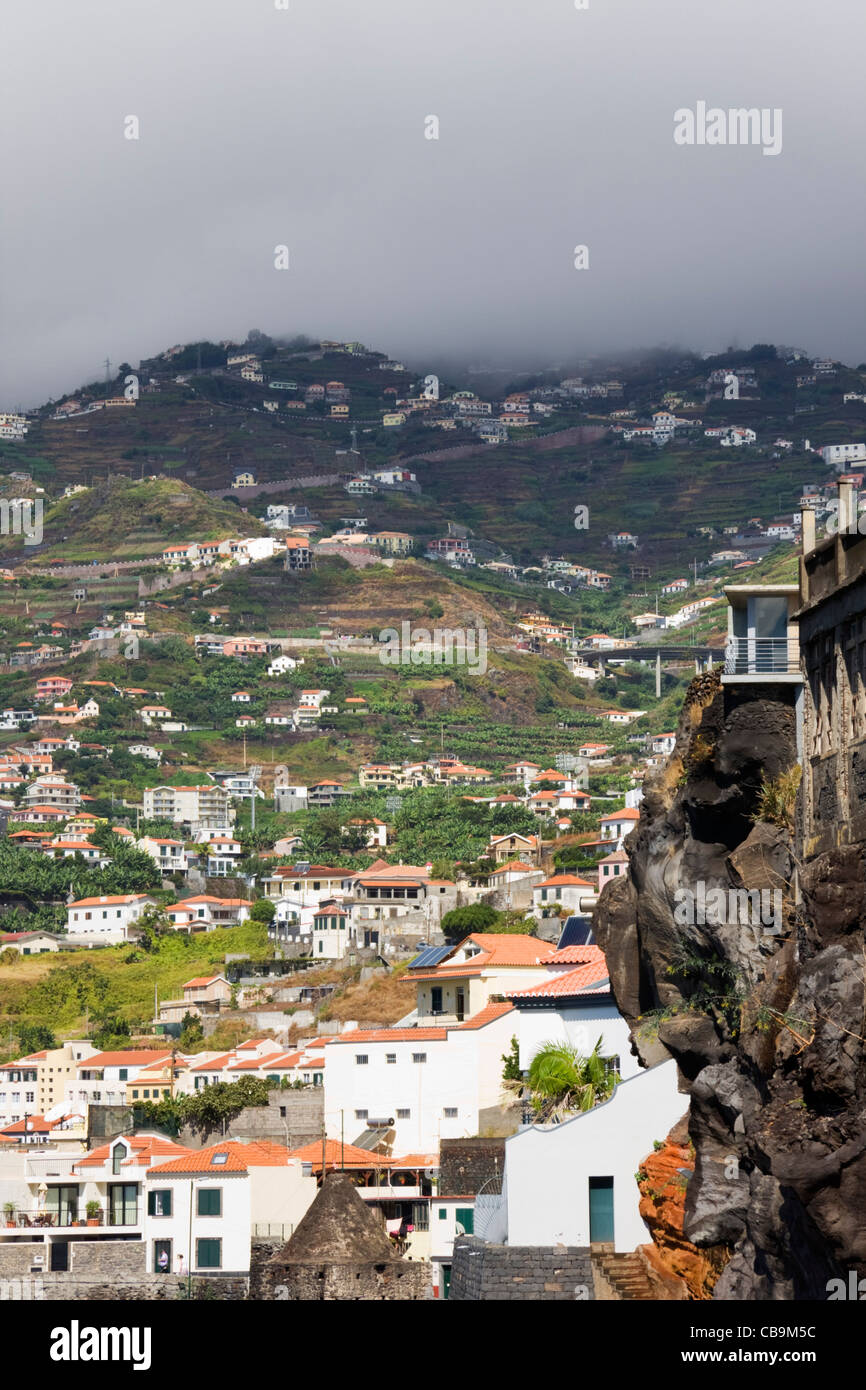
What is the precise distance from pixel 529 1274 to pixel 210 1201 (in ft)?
75.3

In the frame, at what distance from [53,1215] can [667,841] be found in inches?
1420

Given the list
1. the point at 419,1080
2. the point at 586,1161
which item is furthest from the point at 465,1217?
the point at 419,1080

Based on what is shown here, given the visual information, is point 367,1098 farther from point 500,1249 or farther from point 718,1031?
point 718,1031

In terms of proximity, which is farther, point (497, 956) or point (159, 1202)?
point (497, 956)

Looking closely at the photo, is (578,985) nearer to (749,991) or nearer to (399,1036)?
(749,991)

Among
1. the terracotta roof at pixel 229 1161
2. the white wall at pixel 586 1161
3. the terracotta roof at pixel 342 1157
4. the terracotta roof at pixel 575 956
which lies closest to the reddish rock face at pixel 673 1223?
the white wall at pixel 586 1161

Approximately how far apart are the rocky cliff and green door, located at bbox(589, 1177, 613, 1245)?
2.65 m

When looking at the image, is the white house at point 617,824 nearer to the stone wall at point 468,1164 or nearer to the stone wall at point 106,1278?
the stone wall at point 468,1164

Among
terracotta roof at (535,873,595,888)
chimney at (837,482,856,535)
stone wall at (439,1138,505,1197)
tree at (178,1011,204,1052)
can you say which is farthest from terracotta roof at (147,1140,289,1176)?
terracotta roof at (535,873,595,888)

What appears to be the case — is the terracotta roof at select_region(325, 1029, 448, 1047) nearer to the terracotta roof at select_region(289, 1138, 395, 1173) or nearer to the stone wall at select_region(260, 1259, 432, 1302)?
the terracotta roof at select_region(289, 1138, 395, 1173)

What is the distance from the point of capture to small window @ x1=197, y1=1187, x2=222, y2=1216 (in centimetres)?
6191

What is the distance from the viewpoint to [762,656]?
119 feet

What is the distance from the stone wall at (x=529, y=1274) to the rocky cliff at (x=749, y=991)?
411cm
